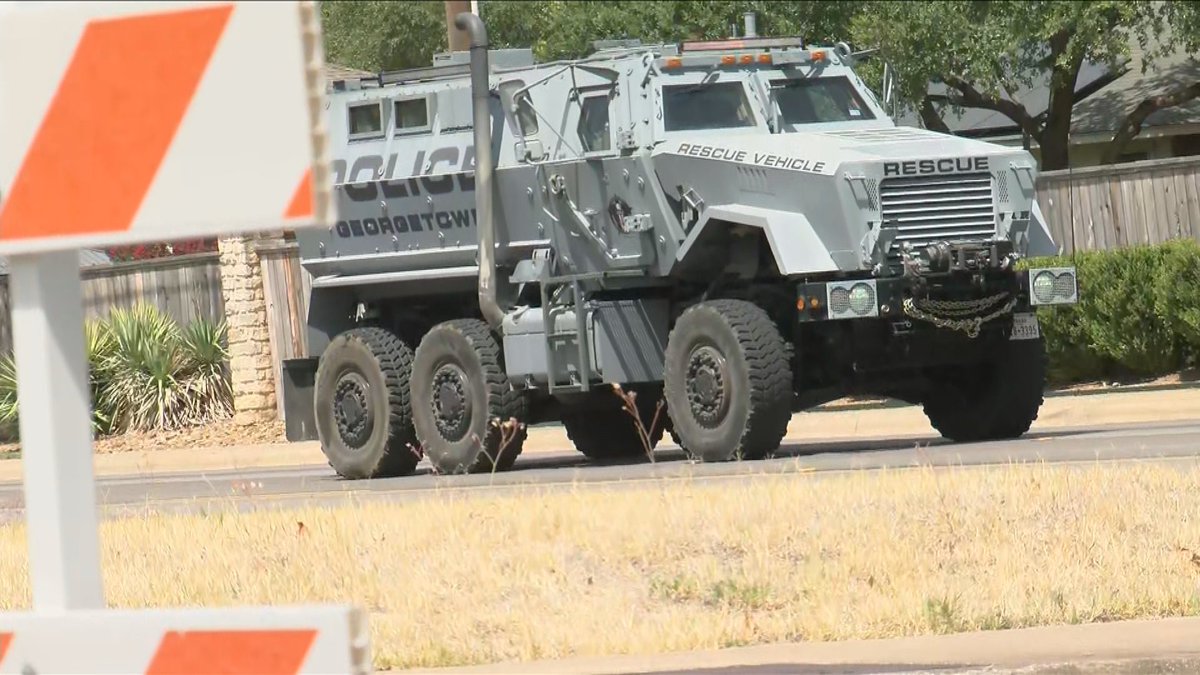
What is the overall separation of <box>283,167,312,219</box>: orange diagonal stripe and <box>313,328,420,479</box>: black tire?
13.6 m

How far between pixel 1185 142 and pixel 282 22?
33.8m

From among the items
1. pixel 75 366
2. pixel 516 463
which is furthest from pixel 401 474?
pixel 75 366

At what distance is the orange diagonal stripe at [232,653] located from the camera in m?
3.83

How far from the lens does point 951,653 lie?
23.8ft

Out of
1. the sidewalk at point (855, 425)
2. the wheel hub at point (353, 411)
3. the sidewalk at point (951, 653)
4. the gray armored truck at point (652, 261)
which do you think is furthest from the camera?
the sidewalk at point (855, 425)

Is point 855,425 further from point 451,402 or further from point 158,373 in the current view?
point 158,373

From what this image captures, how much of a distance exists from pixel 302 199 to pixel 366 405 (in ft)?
45.8

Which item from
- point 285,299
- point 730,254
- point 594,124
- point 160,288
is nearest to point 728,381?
point 730,254

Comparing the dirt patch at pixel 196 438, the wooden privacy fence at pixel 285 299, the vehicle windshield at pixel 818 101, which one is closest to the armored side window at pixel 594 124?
the vehicle windshield at pixel 818 101

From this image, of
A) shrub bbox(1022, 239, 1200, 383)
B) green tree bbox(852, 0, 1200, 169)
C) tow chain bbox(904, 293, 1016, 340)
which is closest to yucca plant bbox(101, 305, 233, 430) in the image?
green tree bbox(852, 0, 1200, 169)

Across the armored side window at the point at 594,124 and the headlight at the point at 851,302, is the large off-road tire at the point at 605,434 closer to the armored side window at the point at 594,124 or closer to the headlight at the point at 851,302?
the armored side window at the point at 594,124

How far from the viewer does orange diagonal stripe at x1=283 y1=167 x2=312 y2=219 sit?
368 centimetres

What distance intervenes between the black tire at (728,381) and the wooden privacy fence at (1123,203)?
8.33 metres

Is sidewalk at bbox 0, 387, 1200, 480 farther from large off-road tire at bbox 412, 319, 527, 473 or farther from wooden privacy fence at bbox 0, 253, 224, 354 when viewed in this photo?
Answer: wooden privacy fence at bbox 0, 253, 224, 354
